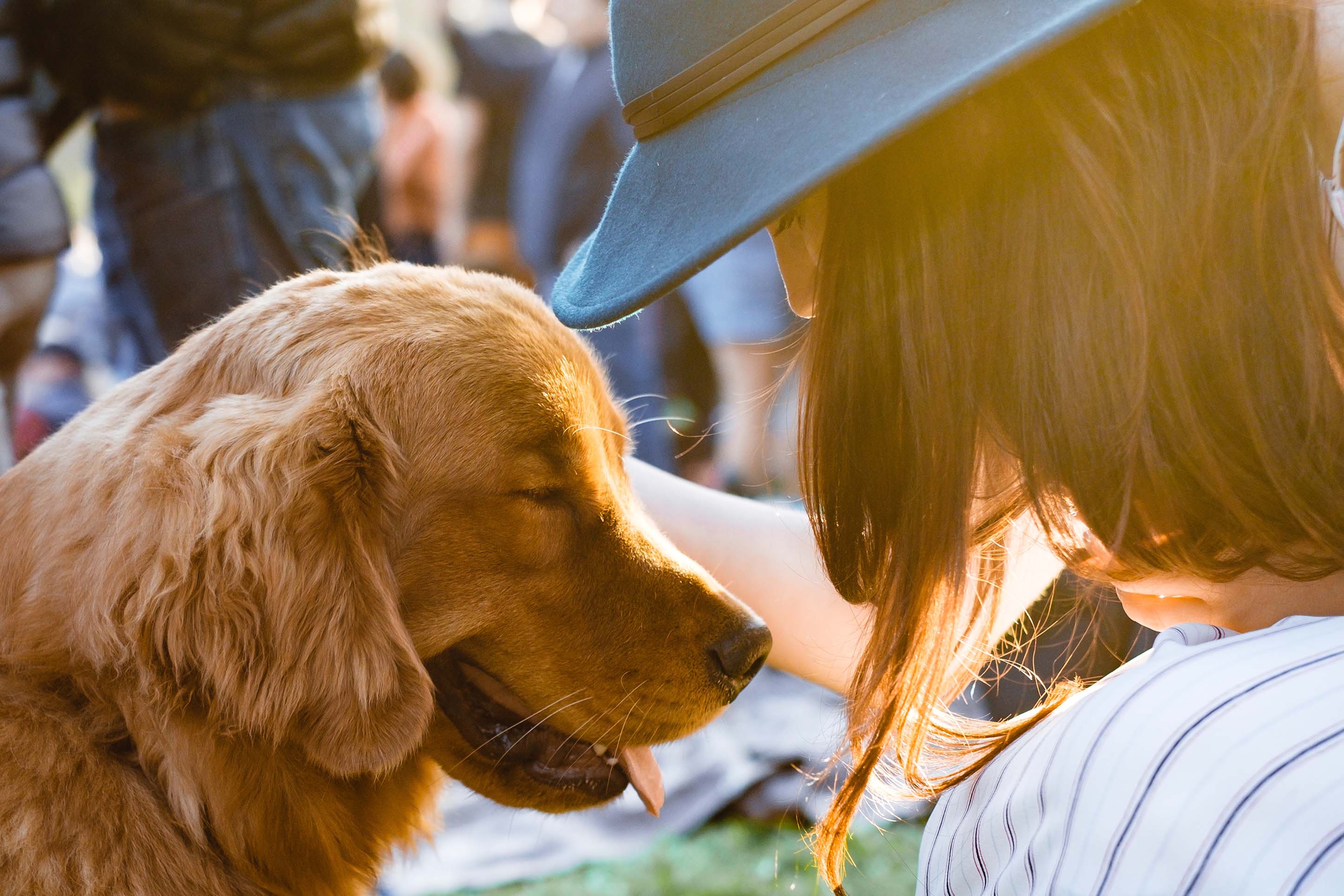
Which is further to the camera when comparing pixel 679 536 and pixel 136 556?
pixel 679 536

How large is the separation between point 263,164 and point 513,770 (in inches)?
87.9

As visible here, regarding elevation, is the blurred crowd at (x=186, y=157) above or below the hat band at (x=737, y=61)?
below

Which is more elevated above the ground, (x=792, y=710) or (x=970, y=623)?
(x=970, y=623)

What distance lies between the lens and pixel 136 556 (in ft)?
5.08

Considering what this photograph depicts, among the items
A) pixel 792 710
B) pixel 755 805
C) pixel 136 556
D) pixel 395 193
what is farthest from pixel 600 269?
pixel 395 193

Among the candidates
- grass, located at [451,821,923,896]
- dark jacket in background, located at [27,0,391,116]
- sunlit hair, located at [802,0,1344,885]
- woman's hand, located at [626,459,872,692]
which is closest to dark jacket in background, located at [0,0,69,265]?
dark jacket in background, located at [27,0,391,116]

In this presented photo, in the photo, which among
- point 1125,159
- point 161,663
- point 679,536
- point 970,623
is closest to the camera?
point 1125,159

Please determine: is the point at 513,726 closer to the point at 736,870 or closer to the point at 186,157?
the point at 736,870

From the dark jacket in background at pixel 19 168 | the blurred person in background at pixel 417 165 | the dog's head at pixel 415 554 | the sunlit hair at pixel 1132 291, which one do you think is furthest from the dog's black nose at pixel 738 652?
the blurred person in background at pixel 417 165

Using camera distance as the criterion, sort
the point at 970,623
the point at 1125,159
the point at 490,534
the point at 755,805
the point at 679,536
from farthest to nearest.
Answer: the point at 755,805 < the point at 679,536 < the point at 490,534 < the point at 970,623 < the point at 1125,159

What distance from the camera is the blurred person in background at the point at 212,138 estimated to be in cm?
309

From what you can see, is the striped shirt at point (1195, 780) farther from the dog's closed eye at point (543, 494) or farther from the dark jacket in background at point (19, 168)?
the dark jacket in background at point (19, 168)

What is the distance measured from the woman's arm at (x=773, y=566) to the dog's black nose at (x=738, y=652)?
28cm

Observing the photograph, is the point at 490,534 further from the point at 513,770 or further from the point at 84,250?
the point at 84,250
